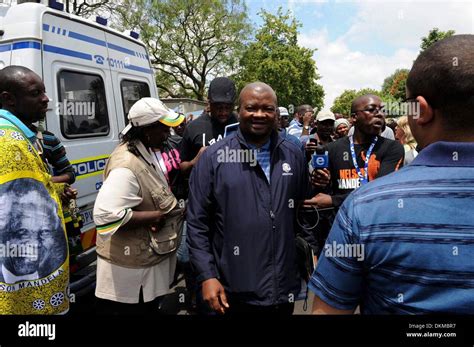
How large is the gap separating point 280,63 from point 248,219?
88.5 ft

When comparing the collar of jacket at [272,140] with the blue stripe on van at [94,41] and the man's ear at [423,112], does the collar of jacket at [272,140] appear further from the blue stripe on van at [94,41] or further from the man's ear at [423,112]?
the blue stripe on van at [94,41]

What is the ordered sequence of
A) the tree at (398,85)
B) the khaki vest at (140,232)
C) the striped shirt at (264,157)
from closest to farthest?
the striped shirt at (264,157) < the khaki vest at (140,232) < the tree at (398,85)

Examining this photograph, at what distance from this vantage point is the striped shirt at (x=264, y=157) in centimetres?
216

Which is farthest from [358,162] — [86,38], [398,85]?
[398,85]

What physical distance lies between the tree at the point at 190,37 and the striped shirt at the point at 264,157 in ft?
84.8

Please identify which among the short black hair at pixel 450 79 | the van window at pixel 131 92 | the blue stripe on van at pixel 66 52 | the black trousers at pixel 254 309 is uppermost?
the blue stripe on van at pixel 66 52

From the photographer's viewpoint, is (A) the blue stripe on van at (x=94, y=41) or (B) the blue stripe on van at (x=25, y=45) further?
(A) the blue stripe on van at (x=94, y=41)

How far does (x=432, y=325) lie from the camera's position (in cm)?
108

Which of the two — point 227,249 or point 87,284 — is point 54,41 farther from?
point 227,249

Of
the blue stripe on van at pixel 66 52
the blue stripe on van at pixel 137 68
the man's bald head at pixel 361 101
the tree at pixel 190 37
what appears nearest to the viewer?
the man's bald head at pixel 361 101

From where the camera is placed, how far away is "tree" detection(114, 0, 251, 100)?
26531 mm

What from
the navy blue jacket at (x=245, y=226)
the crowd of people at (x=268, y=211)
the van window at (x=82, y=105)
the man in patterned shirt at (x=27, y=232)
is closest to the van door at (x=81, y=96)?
the van window at (x=82, y=105)

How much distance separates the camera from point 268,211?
6.72 feet

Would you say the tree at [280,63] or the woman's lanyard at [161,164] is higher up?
the tree at [280,63]
